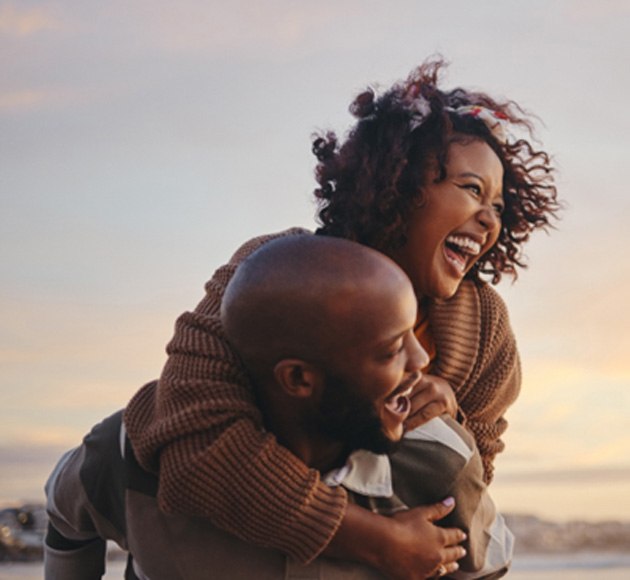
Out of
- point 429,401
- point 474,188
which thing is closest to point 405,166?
point 474,188

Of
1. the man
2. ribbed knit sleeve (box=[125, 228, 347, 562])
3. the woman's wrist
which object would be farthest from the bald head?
the woman's wrist

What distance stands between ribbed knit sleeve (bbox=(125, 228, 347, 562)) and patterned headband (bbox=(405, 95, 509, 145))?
0.99m

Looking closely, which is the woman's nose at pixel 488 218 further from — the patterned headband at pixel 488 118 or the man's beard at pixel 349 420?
the man's beard at pixel 349 420

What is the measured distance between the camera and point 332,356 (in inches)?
92.2

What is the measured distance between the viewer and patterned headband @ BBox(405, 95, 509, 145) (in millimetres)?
3195

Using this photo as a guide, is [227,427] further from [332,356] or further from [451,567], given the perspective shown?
[451,567]

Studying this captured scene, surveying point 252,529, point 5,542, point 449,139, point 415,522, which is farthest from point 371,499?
point 5,542

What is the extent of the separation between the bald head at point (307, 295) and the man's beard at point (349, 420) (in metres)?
0.10

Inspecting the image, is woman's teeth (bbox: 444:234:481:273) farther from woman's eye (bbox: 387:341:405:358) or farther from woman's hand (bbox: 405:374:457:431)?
woman's eye (bbox: 387:341:405:358)

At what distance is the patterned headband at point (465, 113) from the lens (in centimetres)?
320

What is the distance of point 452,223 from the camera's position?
3059mm

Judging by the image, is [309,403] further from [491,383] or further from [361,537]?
[491,383]

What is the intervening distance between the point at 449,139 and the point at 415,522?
107 centimetres

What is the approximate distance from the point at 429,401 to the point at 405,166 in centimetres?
72
